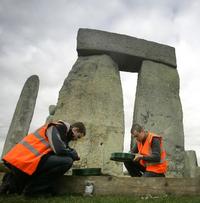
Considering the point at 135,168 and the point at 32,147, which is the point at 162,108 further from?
the point at 32,147

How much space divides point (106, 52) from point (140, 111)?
172cm

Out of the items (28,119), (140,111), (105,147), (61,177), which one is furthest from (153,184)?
(28,119)

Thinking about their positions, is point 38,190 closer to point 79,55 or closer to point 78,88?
point 78,88

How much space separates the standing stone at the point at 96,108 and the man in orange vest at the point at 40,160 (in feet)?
8.61

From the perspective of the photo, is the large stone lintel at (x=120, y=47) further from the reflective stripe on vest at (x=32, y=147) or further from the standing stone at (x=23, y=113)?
the reflective stripe on vest at (x=32, y=147)

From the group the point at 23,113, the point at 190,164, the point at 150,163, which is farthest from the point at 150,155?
the point at 23,113

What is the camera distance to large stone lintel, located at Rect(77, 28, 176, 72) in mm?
7824

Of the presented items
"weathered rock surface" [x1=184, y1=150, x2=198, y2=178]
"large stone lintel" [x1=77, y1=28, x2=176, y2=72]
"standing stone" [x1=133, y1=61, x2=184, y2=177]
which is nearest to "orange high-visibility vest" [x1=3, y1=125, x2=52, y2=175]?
"standing stone" [x1=133, y1=61, x2=184, y2=177]

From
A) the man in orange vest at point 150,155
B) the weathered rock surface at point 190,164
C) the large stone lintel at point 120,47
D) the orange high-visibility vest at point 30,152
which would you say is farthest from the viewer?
the weathered rock surface at point 190,164

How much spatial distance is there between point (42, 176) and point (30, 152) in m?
0.40

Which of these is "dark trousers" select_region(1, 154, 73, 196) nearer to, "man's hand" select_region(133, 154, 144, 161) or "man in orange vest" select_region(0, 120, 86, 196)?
"man in orange vest" select_region(0, 120, 86, 196)

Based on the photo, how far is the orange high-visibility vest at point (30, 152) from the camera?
391 centimetres

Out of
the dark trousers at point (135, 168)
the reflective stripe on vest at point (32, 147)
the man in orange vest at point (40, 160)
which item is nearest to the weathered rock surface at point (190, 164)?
the dark trousers at point (135, 168)

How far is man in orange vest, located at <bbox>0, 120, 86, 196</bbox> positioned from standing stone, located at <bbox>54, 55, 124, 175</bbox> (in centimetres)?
262
